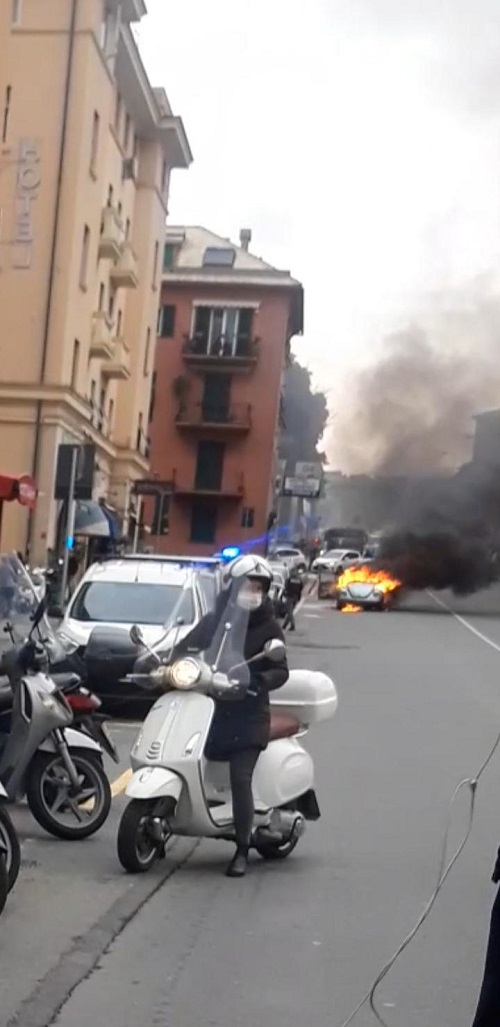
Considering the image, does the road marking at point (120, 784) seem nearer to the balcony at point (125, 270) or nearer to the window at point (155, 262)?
the balcony at point (125, 270)

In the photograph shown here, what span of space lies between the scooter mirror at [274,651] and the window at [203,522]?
2333 inches

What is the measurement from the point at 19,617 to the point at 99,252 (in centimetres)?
3287

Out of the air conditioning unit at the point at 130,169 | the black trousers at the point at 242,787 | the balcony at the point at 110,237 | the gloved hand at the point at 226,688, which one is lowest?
the black trousers at the point at 242,787

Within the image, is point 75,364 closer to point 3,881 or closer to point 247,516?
point 247,516

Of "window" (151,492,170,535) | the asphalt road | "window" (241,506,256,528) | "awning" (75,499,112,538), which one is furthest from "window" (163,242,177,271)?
the asphalt road

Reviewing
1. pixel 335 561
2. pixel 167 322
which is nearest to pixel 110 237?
pixel 335 561

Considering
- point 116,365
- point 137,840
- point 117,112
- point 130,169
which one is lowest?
point 137,840

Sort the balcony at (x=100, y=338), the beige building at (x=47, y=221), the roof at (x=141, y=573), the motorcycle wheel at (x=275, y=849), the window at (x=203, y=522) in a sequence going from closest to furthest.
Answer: the motorcycle wheel at (x=275, y=849)
the roof at (x=141, y=573)
the beige building at (x=47, y=221)
the balcony at (x=100, y=338)
the window at (x=203, y=522)

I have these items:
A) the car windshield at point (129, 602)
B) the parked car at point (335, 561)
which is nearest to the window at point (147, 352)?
the parked car at point (335, 561)

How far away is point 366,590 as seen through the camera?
4816cm

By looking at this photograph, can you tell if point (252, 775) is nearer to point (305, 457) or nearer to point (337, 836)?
point (337, 836)

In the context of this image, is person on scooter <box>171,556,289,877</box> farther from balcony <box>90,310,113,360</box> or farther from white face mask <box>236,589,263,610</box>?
balcony <box>90,310,113,360</box>

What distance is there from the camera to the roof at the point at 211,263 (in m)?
66.7

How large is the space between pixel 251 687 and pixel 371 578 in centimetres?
4315
